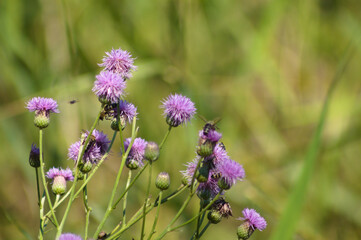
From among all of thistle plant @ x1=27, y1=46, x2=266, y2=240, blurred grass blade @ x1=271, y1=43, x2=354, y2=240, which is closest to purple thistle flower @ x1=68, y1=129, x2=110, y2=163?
thistle plant @ x1=27, y1=46, x2=266, y2=240

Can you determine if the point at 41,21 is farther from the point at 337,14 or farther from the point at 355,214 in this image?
the point at 355,214

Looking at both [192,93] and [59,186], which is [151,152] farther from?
[192,93]

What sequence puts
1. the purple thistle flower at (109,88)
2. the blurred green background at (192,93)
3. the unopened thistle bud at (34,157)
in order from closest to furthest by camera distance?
the purple thistle flower at (109,88)
the unopened thistle bud at (34,157)
the blurred green background at (192,93)

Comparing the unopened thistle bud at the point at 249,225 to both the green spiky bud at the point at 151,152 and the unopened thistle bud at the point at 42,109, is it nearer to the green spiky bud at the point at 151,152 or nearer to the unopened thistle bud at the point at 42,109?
the green spiky bud at the point at 151,152

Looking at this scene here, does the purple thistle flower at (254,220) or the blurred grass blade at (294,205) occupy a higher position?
the blurred grass blade at (294,205)

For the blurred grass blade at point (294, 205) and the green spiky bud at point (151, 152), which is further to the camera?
the blurred grass blade at point (294, 205)

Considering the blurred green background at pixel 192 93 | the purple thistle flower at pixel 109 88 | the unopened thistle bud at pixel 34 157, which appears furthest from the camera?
the blurred green background at pixel 192 93

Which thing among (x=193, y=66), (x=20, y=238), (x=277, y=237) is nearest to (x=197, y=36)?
(x=193, y=66)

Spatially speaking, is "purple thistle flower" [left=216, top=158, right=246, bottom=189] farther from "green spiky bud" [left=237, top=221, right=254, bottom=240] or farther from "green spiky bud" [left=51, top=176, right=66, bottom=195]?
"green spiky bud" [left=51, top=176, right=66, bottom=195]

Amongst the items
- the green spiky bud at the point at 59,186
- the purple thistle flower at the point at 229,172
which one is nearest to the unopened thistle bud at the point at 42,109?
the green spiky bud at the point at 59,186
